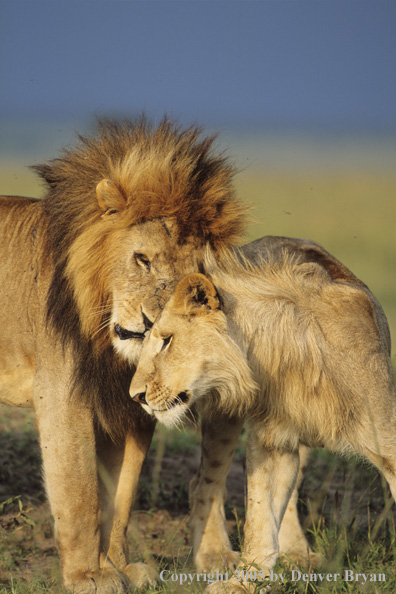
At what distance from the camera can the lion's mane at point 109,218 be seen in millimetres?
3518

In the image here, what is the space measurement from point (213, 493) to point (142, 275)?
4.68ft

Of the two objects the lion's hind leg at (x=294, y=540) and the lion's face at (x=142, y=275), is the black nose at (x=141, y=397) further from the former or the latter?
the lion's hind leg at (x=294, y=540)

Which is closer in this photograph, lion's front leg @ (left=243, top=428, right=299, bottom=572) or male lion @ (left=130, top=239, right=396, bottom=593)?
male lion @ (left=130, top=239, right=396, bottom=593)

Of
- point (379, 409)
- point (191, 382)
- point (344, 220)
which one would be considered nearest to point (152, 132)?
point (191, 382)

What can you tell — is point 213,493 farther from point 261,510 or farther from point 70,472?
point 70,472

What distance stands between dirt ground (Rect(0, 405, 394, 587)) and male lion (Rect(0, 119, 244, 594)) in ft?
1.23

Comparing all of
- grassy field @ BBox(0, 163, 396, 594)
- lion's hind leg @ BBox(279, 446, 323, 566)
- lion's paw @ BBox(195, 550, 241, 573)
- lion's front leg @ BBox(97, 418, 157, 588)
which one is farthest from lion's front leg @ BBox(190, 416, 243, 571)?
lion's front leg @ BBox(97, 418, 157, 588)

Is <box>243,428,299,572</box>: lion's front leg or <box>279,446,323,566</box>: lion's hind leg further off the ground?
<box>243,428,299,572</box>: lion's front leg

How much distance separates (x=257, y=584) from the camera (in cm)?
351

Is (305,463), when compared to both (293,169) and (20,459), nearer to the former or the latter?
(20,459)

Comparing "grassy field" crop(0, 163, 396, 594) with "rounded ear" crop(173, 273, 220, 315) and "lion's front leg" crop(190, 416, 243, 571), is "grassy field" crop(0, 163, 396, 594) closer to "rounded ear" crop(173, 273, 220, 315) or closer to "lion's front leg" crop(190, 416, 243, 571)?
"lion's front leg" crop(190, 416, 243, 571)

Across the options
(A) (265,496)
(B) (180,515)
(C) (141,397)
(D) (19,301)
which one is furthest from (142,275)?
(B) (180,515)

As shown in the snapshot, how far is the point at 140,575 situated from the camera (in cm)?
392

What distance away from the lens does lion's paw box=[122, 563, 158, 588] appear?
3.86 m
